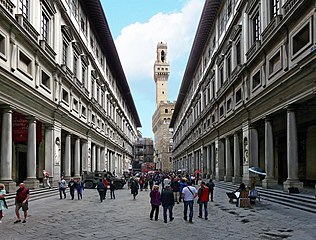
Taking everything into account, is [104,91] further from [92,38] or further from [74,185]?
[74,185]

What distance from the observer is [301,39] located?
64.6 feet

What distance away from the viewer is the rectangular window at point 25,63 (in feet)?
73.2

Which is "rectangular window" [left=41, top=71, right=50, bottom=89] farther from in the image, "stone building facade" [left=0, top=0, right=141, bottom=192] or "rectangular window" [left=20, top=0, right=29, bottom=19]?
"rectangular window" [left=20, top=0, right=29, bottom=19]

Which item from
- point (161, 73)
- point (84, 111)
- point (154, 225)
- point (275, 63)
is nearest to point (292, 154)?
point (275, 63)

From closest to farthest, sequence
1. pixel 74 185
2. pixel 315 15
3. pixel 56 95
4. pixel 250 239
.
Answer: pixel 250 239
pixel 315 15
pixel 74 185
pixel 56 95

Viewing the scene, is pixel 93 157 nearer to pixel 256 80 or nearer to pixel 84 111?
→ pixel 84 111

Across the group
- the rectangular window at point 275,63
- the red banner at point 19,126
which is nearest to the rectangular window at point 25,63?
the red banner at point 19,126

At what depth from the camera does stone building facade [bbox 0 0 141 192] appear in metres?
20.2

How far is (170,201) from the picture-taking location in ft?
46.5

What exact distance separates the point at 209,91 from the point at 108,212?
32206 millimetres

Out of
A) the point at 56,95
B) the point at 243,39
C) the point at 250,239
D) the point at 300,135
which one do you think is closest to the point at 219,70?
the point at 243,39

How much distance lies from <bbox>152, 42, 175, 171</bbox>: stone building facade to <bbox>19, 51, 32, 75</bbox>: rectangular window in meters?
108

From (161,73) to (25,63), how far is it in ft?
403

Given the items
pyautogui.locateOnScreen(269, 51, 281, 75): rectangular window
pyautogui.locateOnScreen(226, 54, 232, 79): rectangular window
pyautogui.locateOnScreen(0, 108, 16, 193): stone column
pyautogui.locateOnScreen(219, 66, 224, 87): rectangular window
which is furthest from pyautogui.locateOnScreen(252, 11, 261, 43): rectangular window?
pyautogui.locateOnScreen(0, 108, 16, 193): stone column
